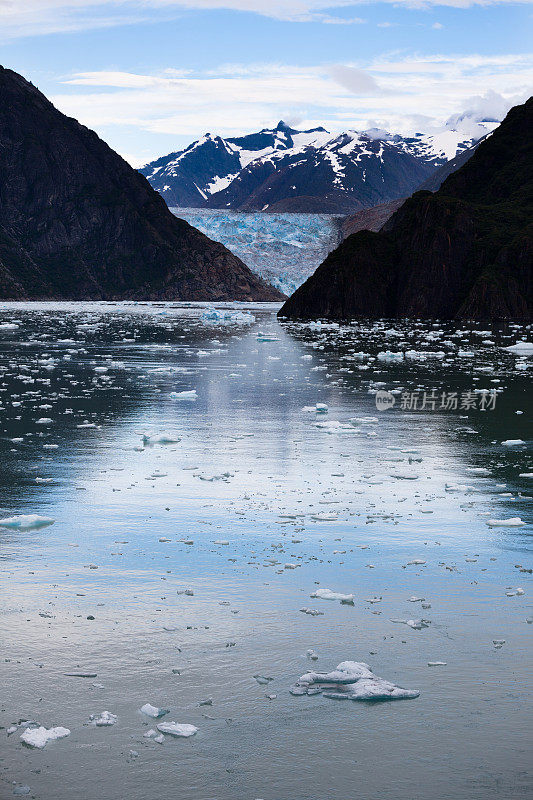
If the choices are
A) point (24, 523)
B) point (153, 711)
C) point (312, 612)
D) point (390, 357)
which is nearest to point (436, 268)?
point (390, 357)

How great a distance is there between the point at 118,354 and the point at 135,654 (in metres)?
31.6

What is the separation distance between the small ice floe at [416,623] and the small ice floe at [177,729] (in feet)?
7.90

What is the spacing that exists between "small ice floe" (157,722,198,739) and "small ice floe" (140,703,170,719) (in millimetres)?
132

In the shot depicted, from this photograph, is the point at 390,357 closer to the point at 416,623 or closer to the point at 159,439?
the point at 159,439

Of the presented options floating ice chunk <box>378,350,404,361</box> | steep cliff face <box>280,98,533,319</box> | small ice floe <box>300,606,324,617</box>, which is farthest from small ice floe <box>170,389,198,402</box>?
steep cliff face <box>280,98,533,319</box>

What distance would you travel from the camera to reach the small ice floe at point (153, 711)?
5.99 metres

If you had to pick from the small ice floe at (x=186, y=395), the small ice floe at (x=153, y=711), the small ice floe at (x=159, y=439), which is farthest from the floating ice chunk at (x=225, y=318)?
the small ice floe at (x=153, y=711)

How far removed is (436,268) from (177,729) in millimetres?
94212

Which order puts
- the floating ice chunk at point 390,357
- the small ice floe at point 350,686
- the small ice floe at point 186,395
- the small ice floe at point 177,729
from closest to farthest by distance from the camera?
the small ice floe at point 177,729, the small ice floe at point 350,686, the small ice floe at point 186,395, the floating ice chunk at point 390,357

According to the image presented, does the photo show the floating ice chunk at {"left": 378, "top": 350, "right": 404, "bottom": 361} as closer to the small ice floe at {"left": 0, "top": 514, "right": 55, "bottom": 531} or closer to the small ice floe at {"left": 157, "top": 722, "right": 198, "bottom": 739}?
the small ice floe at {"left": 0, "top": 514, "right": 55, "bottom": 531}

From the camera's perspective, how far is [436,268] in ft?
318

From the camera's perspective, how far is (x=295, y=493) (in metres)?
12.4

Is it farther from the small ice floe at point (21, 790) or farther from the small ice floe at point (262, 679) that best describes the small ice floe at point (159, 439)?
the small ice floe at point (21, 790)

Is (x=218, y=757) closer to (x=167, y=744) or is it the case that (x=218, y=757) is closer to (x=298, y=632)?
(x=167, y=744)
